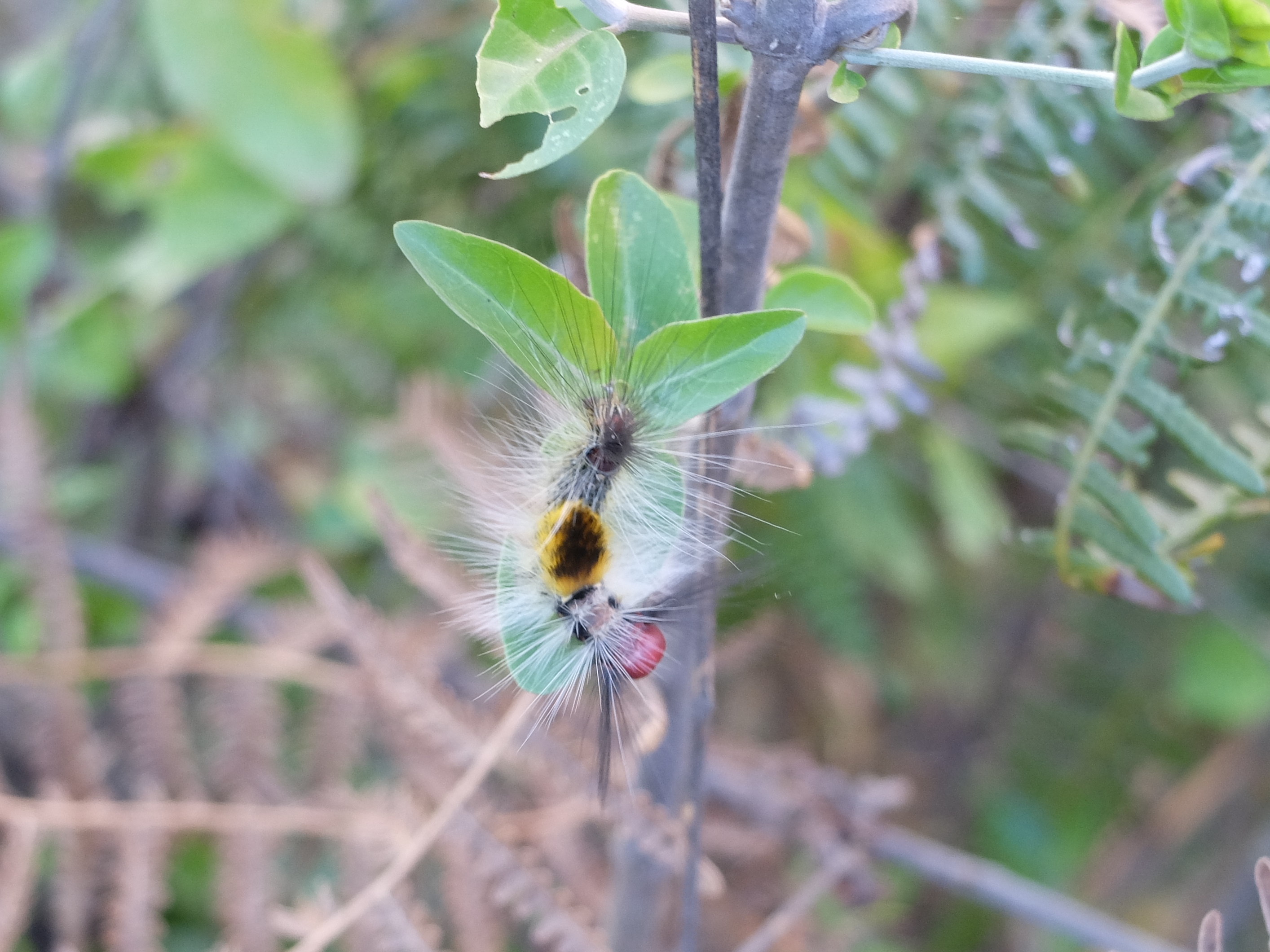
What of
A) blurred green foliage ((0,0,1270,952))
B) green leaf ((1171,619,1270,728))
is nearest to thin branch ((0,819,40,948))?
blurred green foliage ((0,0,1270,952))

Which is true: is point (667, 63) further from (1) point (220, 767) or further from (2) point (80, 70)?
(2) point (80, 70)

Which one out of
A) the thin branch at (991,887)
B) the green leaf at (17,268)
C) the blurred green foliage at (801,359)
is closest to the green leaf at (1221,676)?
the blurred green foliage at (801,359)

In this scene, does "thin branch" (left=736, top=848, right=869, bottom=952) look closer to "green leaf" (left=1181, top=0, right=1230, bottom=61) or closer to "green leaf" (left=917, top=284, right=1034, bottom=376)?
"green leaf" (left=917, top=284, right=1034, bottom=376)

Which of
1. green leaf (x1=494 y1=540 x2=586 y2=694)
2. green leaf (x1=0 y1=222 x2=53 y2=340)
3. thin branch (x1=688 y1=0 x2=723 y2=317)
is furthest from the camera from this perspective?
green leaf (x1=0 y1=222 x2=53 y2=340)

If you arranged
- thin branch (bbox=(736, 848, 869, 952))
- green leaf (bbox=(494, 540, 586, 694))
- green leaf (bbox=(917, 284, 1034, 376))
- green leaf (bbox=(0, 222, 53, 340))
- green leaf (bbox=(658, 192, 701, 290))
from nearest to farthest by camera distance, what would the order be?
green leaf (bbox=(494, 540, 586, 694)), green leaf (bbox=(658, 192, 701, 290)), thin branch (bbox=(736, 848, 869, 952)), green leaf (bbox=(917, 284, 1034, 376)), green leaf (bbox=(0, 222, 53, 340))

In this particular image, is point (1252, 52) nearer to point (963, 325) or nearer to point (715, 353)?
point (715, 353)

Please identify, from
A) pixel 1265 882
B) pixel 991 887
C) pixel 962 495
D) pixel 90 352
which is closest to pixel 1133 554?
pixel 1265 882

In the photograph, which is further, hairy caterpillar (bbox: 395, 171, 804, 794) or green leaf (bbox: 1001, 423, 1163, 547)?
green leaf (bbox: 1001, 423, 1163, 547)
